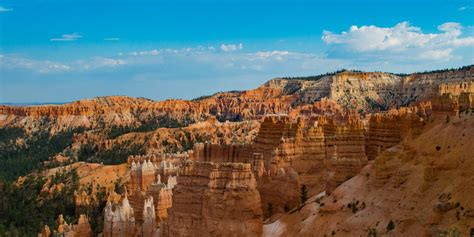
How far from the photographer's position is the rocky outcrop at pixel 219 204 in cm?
3005

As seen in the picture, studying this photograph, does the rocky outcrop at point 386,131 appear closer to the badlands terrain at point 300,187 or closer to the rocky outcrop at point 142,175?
the badlands terrain at point 300,187

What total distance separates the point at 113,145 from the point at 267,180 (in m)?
94.1

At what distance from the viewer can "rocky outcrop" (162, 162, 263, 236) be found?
30.0m

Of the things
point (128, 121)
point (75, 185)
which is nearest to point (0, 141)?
point (128, 121)

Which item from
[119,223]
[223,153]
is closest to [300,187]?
[119,223]

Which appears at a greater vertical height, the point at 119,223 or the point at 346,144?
the point at 346,144

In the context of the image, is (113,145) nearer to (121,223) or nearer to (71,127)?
(71,127)

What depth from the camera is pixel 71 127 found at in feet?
580

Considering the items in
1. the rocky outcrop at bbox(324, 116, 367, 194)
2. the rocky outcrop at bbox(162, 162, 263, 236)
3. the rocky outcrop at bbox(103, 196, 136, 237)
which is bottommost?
the rocky outcrop at bbox(103, 196, 136, 237)

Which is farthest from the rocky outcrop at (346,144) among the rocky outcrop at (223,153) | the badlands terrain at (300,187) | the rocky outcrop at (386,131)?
the rocky outcrop at (223,153)

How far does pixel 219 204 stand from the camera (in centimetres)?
3034

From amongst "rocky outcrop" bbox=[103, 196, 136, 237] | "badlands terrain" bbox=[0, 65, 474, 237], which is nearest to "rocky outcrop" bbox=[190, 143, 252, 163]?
"badlands terrain" bbox=[0, 65, 474, 237]

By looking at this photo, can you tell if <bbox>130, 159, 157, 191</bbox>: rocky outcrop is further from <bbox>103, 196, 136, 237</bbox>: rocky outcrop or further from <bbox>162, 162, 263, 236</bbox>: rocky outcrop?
<bbox>162, 162, 263, 236</bbox>: rocky outcrop

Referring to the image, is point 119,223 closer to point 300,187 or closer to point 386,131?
point 300,187
